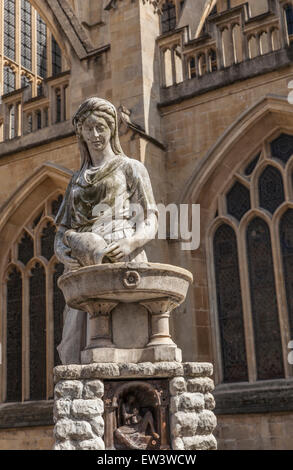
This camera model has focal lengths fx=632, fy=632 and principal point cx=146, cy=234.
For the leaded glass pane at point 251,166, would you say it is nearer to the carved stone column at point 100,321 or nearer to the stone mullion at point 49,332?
the stone mullion at point 49,332

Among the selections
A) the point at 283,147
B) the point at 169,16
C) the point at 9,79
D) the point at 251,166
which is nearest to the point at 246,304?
the point at 251,166

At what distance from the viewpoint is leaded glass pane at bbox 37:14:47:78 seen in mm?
21922

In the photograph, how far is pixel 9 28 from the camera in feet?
69.3

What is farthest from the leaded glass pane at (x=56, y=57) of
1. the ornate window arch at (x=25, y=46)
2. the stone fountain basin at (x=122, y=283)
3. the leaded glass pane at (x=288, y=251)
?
the stone fountain basin at (x=122, y=283)

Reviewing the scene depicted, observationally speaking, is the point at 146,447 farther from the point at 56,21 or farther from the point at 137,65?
the point at 56,21

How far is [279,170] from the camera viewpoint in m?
9.15

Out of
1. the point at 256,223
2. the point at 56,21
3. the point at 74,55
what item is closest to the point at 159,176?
the point at 256,223

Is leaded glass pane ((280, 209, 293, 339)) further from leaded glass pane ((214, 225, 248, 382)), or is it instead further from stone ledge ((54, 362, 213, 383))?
stone ledge ((54, 362, 213, 383))

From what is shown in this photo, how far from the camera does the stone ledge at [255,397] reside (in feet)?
26.1

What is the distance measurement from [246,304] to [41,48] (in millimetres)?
16137

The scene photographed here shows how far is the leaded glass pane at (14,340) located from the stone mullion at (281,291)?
15.6ft

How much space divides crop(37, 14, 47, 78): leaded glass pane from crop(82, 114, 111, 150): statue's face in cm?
1859

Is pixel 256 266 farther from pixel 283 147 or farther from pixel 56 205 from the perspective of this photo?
Answer: pixel 56 205

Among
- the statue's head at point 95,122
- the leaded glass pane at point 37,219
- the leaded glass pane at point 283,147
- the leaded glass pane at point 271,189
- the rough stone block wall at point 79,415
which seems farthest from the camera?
A: the leaded glass pane at point 37,219
